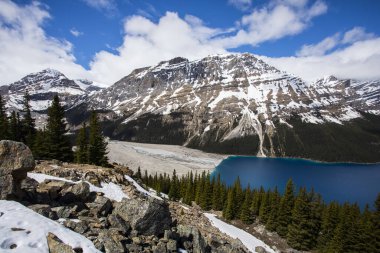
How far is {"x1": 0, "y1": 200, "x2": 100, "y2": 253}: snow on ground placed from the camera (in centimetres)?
1482

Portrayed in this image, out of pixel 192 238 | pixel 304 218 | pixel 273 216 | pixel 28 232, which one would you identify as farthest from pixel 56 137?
pixel 304 218

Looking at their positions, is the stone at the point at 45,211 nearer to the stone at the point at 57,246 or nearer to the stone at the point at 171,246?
the stone at the point at 57,246

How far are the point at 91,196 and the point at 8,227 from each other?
444 inches

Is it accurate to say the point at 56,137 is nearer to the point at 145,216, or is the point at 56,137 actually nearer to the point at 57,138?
the point at 57,138

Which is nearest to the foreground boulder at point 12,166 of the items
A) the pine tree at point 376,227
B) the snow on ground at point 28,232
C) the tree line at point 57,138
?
the snow on ground at point 28,232

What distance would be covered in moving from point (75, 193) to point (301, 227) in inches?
2225

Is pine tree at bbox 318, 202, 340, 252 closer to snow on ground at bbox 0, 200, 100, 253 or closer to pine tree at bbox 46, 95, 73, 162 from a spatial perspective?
pine tree at bbox 46, 95, 73, 162

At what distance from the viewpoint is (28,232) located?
15914 mm

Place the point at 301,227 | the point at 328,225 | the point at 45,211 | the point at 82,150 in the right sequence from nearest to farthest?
the point at 45,211 → the point at 82,150 → the point at 301,227 → the point at 328,225

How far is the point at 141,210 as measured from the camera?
2225cm

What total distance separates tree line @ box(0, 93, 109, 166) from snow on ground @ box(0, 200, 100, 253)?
1456 inches

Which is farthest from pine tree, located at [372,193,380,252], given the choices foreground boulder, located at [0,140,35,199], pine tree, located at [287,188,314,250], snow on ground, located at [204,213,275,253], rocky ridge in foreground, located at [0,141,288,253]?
foreground boulder, located at [0,140,35,199]

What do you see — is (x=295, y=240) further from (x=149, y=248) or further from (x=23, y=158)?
(x=23, y=158)

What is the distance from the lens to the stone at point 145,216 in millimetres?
21672
